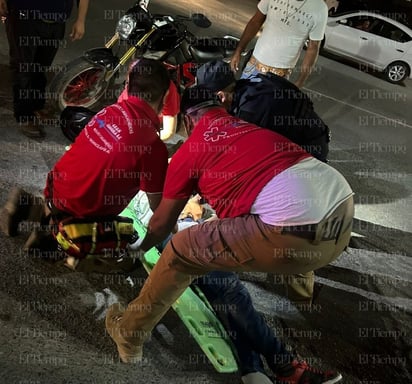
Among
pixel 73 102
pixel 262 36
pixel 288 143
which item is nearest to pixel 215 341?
pixel 288 143

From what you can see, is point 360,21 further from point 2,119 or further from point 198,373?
point 198,373

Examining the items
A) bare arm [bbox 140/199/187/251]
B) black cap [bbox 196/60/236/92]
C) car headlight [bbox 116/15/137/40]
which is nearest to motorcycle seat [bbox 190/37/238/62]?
car headlight [bbox 116/15/137/40]

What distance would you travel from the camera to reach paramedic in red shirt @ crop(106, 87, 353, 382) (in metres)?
2.35

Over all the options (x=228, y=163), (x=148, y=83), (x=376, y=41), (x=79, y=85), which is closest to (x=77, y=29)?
(x=79, y=85)

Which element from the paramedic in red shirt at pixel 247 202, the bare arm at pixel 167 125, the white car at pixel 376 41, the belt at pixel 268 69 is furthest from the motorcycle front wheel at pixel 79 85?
the white car at pixel 376 41

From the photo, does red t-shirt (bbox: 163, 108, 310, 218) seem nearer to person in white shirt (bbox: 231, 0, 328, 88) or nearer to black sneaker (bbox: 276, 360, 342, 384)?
black sneaker (bbox: 276, 360, 342, 384)

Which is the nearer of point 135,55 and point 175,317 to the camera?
point 175,317

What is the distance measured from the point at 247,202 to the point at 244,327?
90 cm

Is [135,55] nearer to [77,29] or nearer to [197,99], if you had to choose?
[77,29]

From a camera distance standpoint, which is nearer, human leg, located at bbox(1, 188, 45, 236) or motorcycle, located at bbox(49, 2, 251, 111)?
human leg, located at bbox(1, 188, 45, 236)

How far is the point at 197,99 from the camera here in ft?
8.77

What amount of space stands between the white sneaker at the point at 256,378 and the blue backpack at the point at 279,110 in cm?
140

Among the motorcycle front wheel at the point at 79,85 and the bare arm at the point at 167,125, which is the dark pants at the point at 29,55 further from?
the bare arm at the point at 167,125

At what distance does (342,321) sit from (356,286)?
0.48 metres
